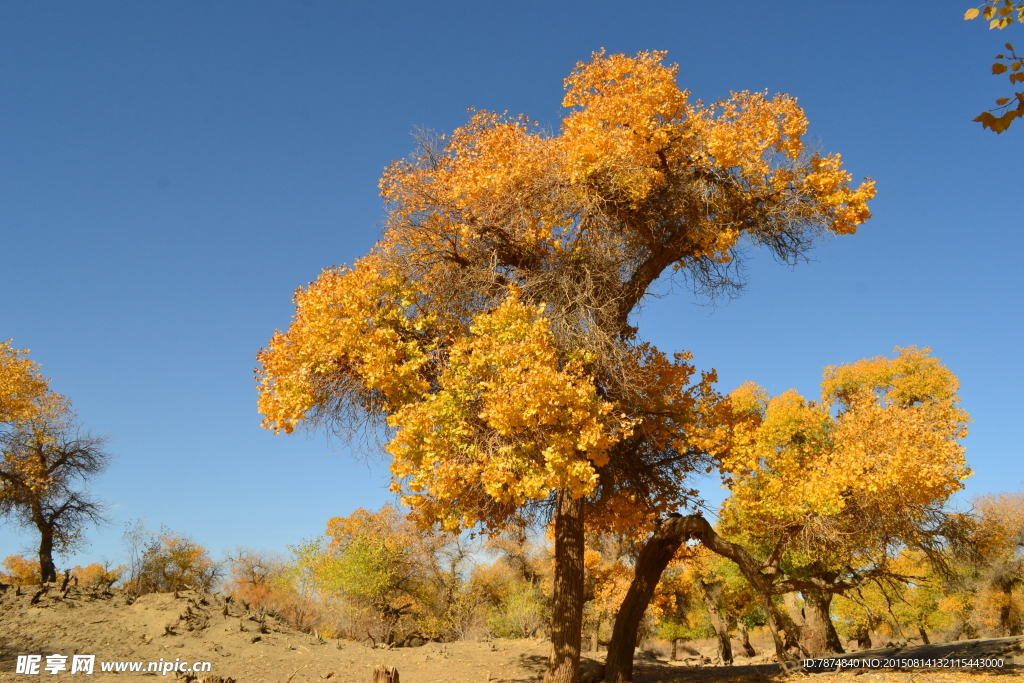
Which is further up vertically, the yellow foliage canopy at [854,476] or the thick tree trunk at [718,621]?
the yellow foliage canopy at [854,476]

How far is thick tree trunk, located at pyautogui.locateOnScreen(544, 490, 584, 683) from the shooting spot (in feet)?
29.8

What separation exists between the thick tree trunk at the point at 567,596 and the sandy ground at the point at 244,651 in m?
1.59

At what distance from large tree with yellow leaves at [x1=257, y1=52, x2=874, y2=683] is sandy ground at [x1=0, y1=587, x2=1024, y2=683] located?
303 cm

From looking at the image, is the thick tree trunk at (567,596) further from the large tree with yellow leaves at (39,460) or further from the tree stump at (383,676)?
the large tree with yellow leaves at (39,460)

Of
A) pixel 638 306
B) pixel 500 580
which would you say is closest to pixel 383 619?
pixel 500 580

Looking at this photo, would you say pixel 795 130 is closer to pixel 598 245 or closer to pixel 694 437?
pixel 598 245

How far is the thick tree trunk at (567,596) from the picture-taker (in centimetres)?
908

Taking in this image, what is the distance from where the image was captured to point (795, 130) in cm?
1062

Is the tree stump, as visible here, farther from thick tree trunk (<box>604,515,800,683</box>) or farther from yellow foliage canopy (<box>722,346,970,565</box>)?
yellow foliage canopy (<box>722,346,970,565</box>)

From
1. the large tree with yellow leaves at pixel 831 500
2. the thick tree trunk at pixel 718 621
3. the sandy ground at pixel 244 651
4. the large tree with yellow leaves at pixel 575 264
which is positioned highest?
the large tree with yellow leaves at pixel 575 264

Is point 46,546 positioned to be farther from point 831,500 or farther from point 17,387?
point 831,500

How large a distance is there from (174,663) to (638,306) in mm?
9863

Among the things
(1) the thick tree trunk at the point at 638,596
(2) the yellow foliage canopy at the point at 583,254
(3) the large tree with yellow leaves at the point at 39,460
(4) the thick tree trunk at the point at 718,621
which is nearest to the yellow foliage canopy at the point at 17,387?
(3) the large tree with yellow leaves at the point at 39,460

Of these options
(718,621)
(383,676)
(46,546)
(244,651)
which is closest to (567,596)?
(383,676)
